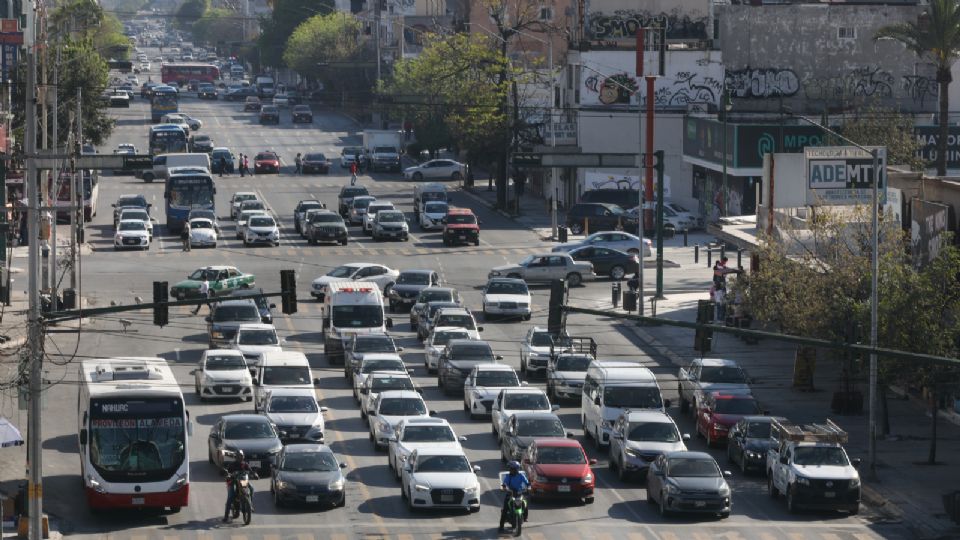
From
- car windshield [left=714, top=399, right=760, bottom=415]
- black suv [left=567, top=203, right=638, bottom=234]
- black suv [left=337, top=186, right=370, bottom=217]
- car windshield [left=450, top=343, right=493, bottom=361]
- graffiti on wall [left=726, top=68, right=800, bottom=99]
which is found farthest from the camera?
graffiti on wall [left=726, top=68, right=800, bottom=99]

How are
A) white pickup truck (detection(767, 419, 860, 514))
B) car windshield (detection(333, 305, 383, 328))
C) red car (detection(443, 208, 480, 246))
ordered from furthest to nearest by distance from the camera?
red car (detection(443, 208, 480, 246)), car windshield (detection(333, 305, 383, 328)), white pickup truck (detection(767, 419, 860, 514))

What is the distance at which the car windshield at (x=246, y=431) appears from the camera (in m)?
42.7

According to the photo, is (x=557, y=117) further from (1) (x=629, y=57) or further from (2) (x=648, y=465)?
(2) (x=648, y=465)

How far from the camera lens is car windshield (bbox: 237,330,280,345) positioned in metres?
55.8

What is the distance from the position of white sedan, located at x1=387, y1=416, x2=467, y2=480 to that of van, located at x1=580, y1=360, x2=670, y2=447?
15.4 ft

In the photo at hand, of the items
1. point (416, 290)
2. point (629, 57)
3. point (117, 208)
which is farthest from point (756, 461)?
point (629, 57)

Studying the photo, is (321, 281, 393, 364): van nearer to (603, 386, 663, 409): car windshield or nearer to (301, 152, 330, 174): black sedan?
(603, 386, 663, 409): car windshield

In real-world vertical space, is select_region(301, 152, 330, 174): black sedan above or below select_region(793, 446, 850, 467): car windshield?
above

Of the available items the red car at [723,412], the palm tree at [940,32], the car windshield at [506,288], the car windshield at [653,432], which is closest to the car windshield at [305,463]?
the car windshield at [653,432]

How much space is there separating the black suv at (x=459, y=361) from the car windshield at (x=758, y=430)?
10573 mm

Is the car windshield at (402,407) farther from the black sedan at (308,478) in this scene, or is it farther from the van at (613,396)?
the black sedan at (308,478)

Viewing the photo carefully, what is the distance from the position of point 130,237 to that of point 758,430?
1875 inches

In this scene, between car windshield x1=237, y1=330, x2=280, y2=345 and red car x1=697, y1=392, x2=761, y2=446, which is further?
car windshield x1=237, y1=330, x2=280, y2=345

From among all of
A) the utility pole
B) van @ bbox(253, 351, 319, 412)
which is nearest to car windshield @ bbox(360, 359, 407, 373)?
van @ bbox(253, 351, 319, 412)
